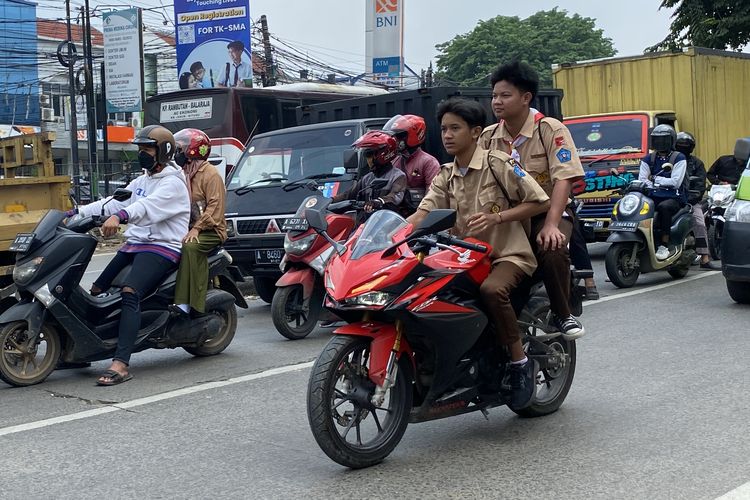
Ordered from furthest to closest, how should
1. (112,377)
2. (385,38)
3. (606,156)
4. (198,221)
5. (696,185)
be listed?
(385,38), (606,156), (696,185), (198,221), (112,377)

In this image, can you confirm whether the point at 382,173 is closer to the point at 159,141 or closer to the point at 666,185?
the point at 159,141

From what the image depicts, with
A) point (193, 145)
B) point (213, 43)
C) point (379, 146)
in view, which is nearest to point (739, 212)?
point (379, 146)

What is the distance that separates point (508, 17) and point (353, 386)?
184ft

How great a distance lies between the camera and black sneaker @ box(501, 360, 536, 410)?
5027 mm

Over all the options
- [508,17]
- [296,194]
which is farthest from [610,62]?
[508,17]

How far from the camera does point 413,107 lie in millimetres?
12508

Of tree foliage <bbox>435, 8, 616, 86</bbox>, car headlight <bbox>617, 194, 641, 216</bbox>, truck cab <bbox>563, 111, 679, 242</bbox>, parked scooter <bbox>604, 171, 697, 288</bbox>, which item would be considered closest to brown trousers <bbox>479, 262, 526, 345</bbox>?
parked scooter <bbox>604, 171, 697, 288</bbox>

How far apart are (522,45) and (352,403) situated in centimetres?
5308

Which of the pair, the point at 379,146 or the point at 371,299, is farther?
the point at 379,146

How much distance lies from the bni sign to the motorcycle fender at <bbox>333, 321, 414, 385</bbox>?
27596 millimetres

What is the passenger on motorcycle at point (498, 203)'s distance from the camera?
493cm

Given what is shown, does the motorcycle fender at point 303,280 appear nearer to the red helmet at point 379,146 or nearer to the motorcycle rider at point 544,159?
the red helmet at point 379,146

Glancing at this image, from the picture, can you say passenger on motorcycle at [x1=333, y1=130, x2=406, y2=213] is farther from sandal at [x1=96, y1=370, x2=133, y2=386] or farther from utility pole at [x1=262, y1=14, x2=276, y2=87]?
utility pole at [x1=262, y1=14, x2=276, y2=87]

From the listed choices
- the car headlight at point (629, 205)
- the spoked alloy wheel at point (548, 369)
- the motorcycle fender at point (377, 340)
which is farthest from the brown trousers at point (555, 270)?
the car headlight at point (629, 205)
